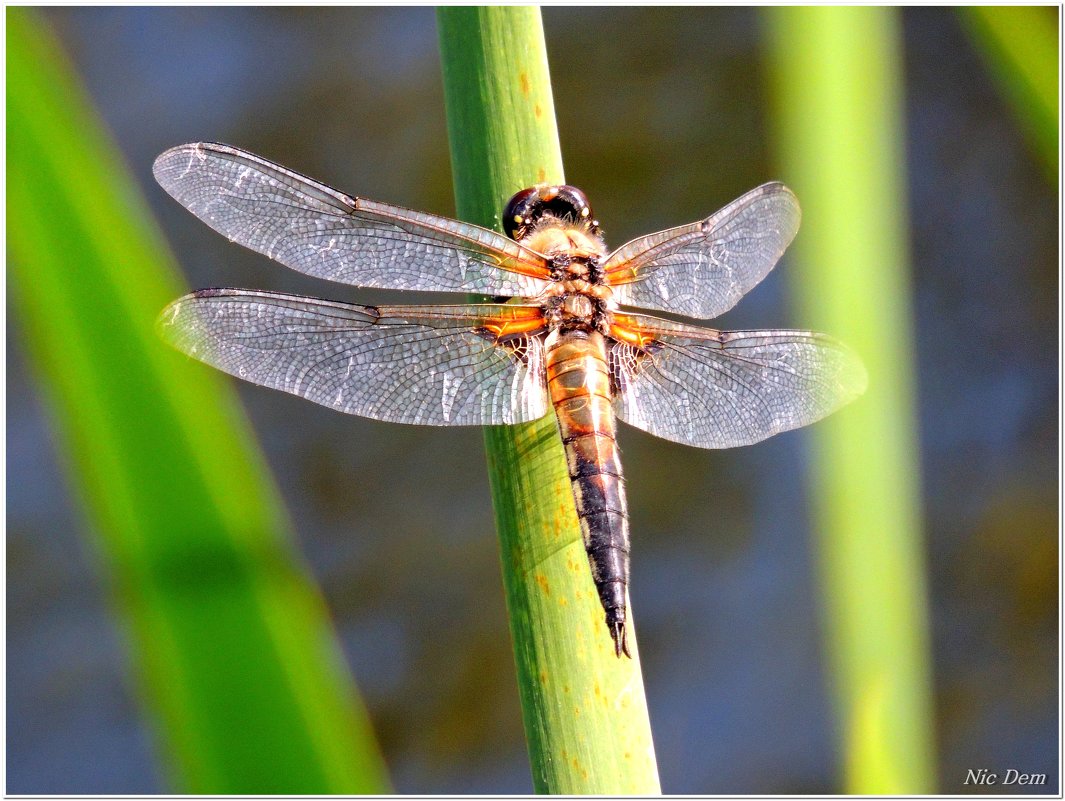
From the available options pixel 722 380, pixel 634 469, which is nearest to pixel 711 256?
pixel 722 380

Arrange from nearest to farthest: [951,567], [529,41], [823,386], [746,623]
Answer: [529,41] < [823,386] < [951,567] < [746,623]

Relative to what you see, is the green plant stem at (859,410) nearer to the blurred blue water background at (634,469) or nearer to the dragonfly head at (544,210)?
the dragonfly head at (544,210)

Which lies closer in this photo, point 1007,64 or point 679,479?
point 1007,64

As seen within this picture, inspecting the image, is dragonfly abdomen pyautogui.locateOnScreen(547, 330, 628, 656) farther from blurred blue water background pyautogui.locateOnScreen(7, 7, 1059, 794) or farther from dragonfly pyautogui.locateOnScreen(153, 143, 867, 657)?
blurred blue water background pyautogui.locateOnScreen(7, 7, 1059, 794)

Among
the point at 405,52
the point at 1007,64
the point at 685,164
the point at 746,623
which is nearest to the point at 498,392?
the point at 1007,64

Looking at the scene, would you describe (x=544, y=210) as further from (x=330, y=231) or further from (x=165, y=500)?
(x=165, y=500)

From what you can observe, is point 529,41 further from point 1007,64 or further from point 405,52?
point 405,52
